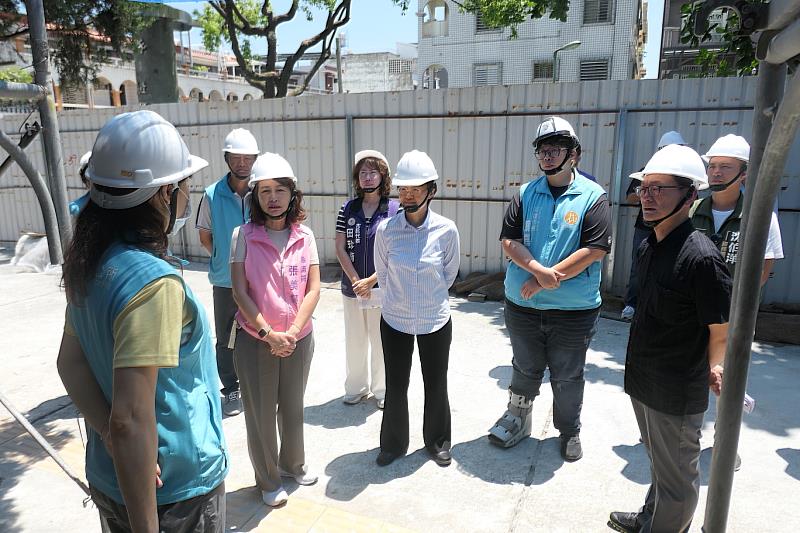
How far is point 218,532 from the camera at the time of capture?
5.45 ft

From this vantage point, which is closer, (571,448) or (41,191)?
(41,191)

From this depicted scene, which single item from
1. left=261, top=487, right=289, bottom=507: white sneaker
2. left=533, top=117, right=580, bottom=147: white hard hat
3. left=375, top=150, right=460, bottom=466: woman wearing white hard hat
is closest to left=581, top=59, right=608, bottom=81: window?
left=533, top=117, right=580, bottom=147: white hard hat

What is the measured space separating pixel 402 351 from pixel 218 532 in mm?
1680

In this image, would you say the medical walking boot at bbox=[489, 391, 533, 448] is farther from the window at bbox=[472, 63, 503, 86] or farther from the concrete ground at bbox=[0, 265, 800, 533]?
the window at bbox=[472, 63, 503, 86]

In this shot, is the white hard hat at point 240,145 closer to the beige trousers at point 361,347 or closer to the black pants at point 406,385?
the beige trousers at point 361,347

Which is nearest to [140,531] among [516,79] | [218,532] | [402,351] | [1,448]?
[218,532]

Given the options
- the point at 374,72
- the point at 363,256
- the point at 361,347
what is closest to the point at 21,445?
the point at 361,347

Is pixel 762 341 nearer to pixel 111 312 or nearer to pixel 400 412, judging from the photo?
pixel 400 412

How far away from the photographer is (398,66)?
46562 millimetres

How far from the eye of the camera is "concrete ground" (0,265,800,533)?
2.79 metres

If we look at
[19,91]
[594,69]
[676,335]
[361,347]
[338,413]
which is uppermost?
[594,69]

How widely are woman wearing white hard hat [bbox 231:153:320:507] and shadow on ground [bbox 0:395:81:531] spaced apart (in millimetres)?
1313

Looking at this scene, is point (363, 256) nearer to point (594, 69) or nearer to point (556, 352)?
point (556, 352)

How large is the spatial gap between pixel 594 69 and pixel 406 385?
27.7m
